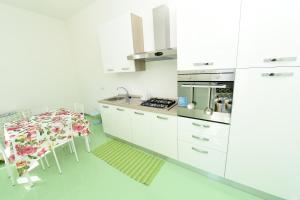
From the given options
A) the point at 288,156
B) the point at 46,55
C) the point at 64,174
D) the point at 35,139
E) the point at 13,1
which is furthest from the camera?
the point at 46,55

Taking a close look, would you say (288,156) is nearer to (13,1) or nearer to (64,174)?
(64,174)

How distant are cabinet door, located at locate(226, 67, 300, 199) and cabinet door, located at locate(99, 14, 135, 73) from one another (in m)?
1.67

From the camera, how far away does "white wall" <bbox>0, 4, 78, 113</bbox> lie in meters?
2.91

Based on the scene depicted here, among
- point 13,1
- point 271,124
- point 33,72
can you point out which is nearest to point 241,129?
point 271,124

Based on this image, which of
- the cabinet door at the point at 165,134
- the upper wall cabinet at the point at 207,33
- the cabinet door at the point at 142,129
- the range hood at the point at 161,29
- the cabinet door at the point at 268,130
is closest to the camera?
the cabinet door at the point at 268,130

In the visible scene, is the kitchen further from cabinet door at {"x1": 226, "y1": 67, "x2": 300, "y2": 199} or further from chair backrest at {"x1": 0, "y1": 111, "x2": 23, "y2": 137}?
chair backrest at {"x1": 0, "y1": 111, "x2": 23, "y2": 137}

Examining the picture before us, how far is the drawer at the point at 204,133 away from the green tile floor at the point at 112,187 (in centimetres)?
49

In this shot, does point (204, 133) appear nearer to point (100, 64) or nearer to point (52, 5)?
point (100, 64)

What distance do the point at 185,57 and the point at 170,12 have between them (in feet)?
3.10

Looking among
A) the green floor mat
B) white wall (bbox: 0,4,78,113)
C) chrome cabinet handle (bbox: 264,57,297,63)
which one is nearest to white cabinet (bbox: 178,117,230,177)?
the green floor mat

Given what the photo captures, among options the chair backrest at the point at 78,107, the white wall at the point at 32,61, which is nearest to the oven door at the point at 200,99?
the chair backrest at the point at 78,107

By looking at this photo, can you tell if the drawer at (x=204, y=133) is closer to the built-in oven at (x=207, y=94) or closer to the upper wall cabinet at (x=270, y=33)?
the built-in oven at (x=207, y=94)

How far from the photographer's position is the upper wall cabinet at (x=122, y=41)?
2.17m

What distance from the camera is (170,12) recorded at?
6.62 feet
